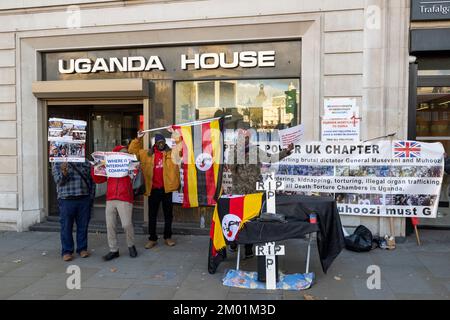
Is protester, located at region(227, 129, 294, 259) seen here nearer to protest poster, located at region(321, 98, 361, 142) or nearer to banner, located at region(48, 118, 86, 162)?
protest poster, located at region(321, 98, 361, 142)

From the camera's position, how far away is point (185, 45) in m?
7.73

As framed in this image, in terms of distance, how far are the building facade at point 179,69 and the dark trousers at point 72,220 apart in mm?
1651

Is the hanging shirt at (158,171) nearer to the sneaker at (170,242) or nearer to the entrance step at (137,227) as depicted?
the sneaker at (170,242)

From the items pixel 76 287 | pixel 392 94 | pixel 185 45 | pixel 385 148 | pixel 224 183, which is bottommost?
pixel 76 287

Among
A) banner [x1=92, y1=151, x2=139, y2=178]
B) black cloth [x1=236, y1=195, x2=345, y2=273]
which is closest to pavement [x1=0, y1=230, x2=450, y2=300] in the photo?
black cloth [x1=236, y1=195, x2=345, y2=273]

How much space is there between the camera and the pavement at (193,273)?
493 cm

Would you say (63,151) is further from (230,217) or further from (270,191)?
(270,191)

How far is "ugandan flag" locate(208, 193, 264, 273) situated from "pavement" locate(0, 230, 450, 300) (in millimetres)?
419

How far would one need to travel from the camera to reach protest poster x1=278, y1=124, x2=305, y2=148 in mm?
6738

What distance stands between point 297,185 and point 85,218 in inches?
134

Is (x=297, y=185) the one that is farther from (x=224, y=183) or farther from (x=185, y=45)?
(x=185, y=45)

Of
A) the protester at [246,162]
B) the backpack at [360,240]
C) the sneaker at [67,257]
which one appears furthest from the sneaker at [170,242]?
the backpack at [360,240]

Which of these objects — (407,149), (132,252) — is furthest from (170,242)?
(407,149)

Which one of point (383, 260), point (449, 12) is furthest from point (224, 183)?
point (449, 12)
